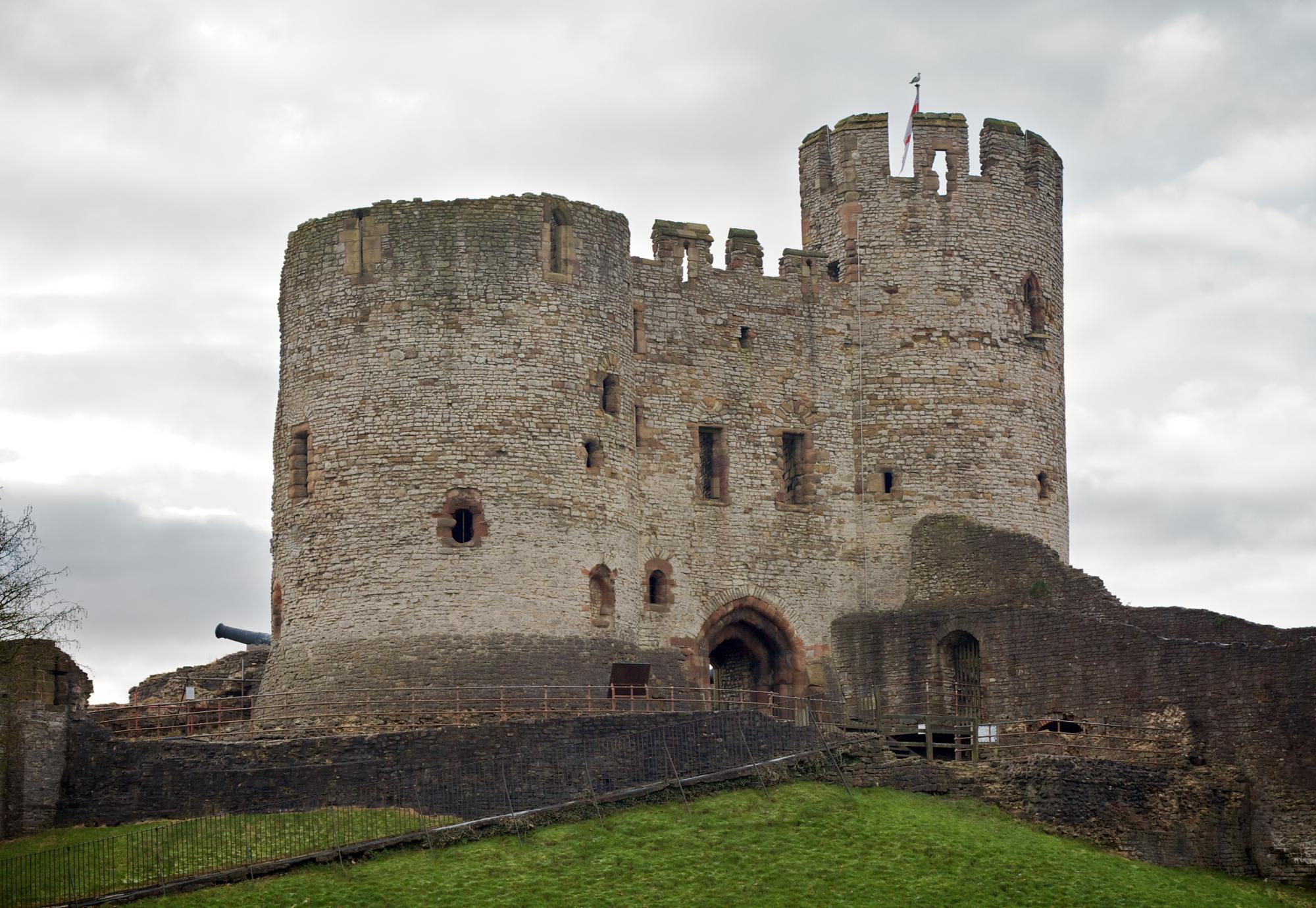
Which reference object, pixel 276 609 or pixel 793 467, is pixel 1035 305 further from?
pixel 276 609

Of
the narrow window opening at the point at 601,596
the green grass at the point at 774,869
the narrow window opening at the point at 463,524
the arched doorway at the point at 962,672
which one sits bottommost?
the green grass at the point at 774,869

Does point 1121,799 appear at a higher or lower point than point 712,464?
lower

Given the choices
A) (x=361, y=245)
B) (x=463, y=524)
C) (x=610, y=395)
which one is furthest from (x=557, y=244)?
(x=463, y=524)

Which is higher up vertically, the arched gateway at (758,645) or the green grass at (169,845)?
the arched gateway at (758,645)

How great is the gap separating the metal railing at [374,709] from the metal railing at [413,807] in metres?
1.28

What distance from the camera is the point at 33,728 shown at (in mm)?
37250

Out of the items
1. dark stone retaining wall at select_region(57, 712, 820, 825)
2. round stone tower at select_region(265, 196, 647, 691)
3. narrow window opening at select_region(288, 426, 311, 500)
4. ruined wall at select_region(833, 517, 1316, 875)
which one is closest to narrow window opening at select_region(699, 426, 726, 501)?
round stone tower at select_region(265, 196, 647, 691)

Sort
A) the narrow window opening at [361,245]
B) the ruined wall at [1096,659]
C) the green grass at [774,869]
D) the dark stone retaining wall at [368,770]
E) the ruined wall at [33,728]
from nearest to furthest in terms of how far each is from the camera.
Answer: the green grass at [774,869] → the dark stone retaining wall at [368,770] → the ruined wall at [33,728] → the ruined wall at [1096,659] → the narrow window opening at [361,245]

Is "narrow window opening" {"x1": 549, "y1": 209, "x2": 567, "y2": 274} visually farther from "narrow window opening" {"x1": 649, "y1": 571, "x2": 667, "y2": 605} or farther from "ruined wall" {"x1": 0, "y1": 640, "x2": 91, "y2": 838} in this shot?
"ruined wall" {"x1": 0, "y1": 640, "x2": 91, "y2": 838}

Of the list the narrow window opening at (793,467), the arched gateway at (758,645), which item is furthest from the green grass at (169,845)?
the narrow window opening at (793,467)

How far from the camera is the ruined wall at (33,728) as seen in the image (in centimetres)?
3678

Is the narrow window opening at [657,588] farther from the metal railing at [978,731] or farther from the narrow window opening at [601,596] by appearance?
the metal railing at [978,731]

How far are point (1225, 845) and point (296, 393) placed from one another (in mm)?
18880

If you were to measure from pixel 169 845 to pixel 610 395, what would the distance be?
13.0 meters
